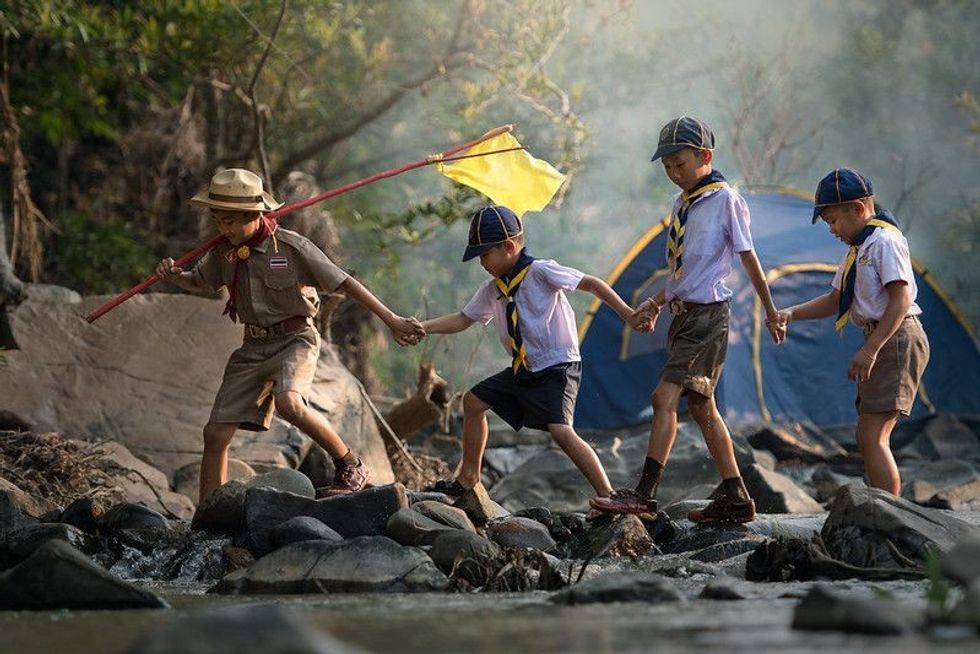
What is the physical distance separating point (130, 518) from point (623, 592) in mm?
3119

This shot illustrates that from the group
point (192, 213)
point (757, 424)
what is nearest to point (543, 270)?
point (757, 424)

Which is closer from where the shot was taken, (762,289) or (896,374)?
(762,289)

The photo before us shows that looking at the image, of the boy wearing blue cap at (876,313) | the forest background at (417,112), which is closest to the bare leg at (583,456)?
the boy wearing blue cap at (876,313)

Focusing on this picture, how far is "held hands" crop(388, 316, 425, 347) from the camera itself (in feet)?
25.1

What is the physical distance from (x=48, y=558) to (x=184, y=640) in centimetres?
230

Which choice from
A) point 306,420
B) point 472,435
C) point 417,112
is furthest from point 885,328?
point 417,112

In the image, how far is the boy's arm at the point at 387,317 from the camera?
759 cm

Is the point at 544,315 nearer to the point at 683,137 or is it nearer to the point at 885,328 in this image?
the point at 683,137

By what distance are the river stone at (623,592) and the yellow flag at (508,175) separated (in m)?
3.14

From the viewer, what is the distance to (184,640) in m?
3.14

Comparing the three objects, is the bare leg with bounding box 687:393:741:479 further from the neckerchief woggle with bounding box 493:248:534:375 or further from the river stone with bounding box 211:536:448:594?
the river stone with bounding box 211:536:448:594

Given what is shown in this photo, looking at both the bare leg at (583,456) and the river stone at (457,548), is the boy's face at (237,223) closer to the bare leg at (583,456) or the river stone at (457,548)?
the bare leg at (583,456)

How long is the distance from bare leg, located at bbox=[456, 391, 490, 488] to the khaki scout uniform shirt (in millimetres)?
845

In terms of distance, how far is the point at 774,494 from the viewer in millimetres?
9258
